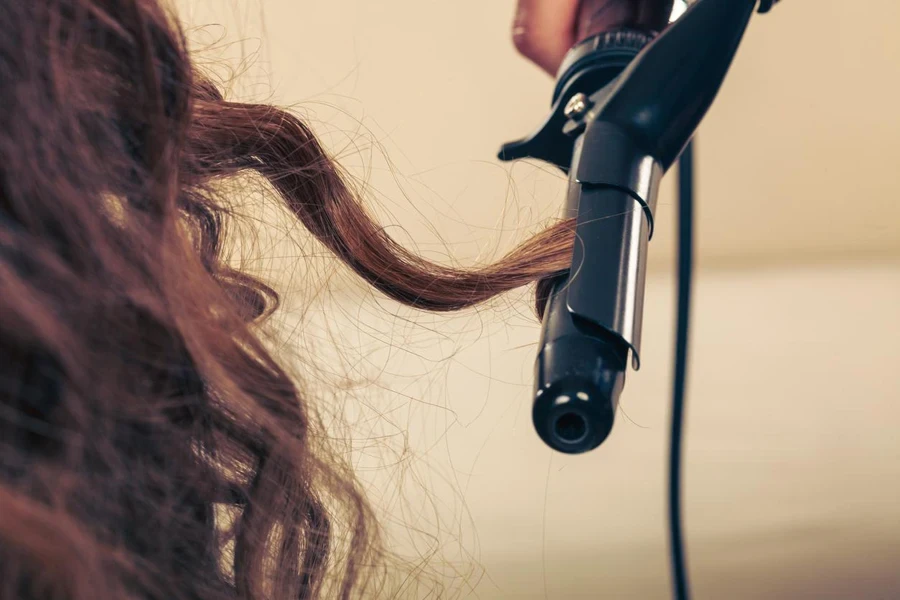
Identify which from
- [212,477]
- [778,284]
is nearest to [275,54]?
[778,284]

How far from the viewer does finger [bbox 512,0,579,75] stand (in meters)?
0.39

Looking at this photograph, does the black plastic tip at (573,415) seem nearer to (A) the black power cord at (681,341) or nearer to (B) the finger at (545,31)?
(A) the black power cord at (681,341)

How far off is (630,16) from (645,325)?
10.4 inches

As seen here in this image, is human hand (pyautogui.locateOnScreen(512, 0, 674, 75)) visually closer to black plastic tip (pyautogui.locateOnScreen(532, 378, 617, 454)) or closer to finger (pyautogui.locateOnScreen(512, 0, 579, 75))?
finger (pyautogui.locateOnScreen(512, 0, 579, 75))

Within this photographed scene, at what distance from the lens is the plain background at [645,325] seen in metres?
0.36

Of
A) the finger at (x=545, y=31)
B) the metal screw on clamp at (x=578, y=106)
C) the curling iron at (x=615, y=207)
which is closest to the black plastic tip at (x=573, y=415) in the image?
the curling iron at (x=615, y=207)

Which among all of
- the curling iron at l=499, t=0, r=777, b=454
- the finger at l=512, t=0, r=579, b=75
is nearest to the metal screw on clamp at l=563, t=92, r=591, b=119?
the curling iron at l=499, t=0, r=777, b=454

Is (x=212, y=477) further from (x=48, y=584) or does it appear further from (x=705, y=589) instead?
(x=705, y=589)

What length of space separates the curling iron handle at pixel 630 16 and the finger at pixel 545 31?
2.3 inches

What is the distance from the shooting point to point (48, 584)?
0.15 meters

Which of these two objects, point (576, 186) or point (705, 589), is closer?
point (576, 186)

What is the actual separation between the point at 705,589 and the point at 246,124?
0.27 metres

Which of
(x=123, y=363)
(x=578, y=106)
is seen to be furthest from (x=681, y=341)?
(x=123, y=363)

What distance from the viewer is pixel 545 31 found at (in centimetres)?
41
